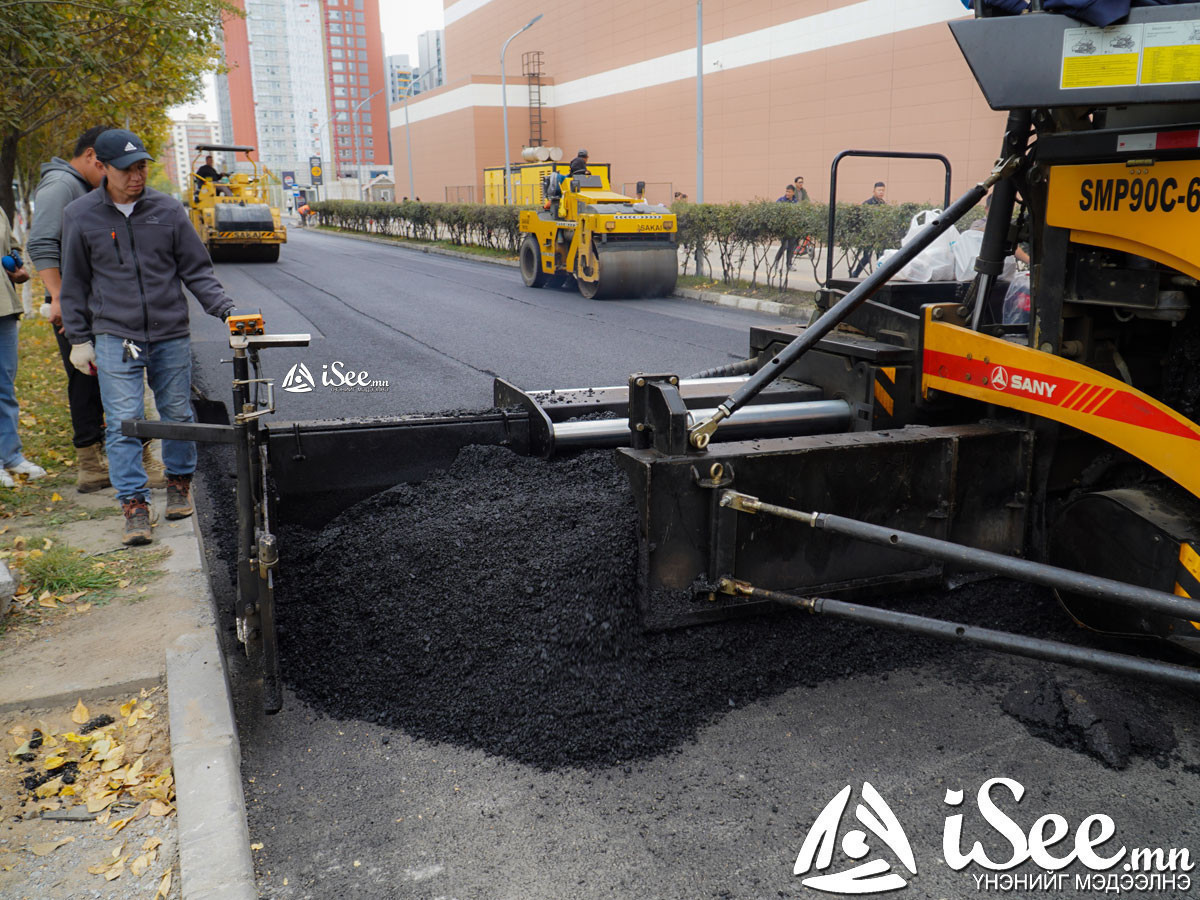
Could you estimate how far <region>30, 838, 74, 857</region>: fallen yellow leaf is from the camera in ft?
8.36

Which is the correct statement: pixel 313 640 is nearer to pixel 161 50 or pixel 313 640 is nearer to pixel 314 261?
pixel 161 50

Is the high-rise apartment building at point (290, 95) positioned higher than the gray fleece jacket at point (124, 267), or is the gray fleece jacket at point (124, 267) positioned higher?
the high-rise apartment building at point (290, 95)

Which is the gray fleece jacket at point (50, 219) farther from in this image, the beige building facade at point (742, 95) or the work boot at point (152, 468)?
the beige building facade at point (742, 95)

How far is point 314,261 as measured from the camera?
25.4 m

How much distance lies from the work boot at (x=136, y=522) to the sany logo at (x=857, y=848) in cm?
325

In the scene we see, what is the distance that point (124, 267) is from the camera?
14.9 feet

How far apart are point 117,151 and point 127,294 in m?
0.64

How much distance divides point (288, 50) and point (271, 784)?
14945 cm

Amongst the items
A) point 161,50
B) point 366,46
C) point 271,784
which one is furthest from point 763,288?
point 366,46

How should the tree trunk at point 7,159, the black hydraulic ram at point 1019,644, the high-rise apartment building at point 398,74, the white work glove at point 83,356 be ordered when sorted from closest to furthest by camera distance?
the black hydraulic ram at point 1019,644 → the white work glove at point 83,356 → the tree trunk at point 7,159 → the high-rise apartment building at point 398,74

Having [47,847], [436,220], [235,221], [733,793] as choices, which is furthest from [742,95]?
[47,847]

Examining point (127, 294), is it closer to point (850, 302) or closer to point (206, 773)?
point (206, 773)

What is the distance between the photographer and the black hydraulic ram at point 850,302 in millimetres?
3070

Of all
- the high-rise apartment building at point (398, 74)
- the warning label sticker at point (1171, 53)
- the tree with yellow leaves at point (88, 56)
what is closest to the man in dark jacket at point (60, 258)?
the tree with yellow leaves at point (88, 56)
